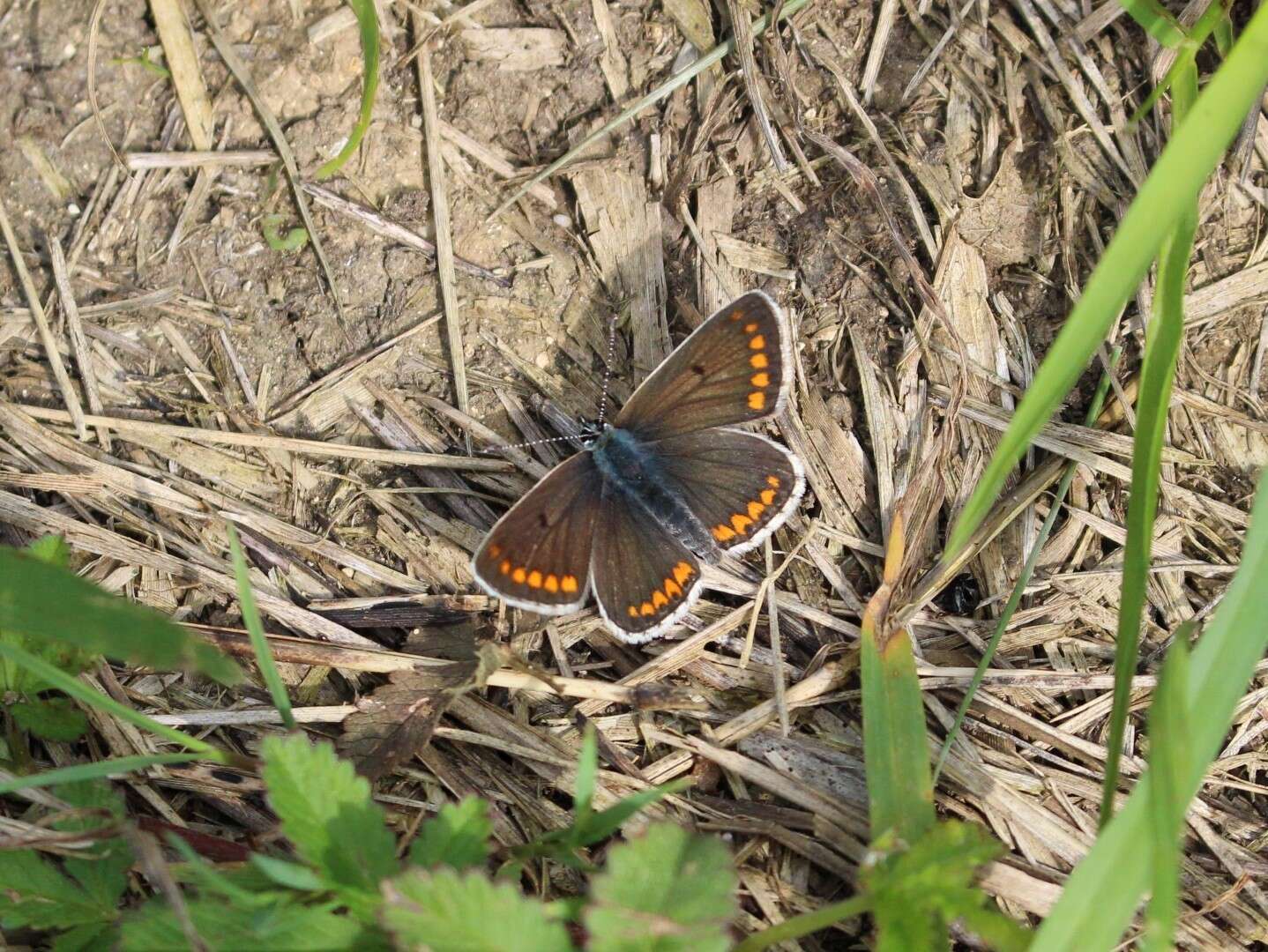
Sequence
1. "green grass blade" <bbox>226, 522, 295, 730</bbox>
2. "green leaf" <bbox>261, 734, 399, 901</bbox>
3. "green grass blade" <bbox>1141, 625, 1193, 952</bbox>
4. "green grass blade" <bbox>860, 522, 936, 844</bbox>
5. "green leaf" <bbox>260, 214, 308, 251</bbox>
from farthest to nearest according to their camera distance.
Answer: "green leaf" <bbox>260, 214, 308, 251</bbox> < "green grass blade" <bbox>860, 522, 936, 844</bbox> < "green grass blade" <bbox>226, 522, 295, 730</bbox> < "green leaf" <bbox>261, 734, 399, 901</bbox> < "green grass blade" <bbox>1141, 625, 1193, 952</bbox>

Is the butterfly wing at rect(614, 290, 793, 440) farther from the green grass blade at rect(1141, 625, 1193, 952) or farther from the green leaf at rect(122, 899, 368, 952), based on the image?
the green leaf at rect(122, 899, 368, 952)

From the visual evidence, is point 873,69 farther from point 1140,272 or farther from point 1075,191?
point 1140,272

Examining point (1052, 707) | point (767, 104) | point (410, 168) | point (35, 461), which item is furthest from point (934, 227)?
point (35, 461)

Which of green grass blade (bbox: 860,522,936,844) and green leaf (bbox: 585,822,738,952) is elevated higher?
green leaf (bbox: 585,822,738,952)

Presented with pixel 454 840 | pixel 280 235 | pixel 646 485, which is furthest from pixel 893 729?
pixel 280 235

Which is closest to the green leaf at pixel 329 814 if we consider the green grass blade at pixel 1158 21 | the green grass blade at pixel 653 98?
the green grass blade at pixel 653 98

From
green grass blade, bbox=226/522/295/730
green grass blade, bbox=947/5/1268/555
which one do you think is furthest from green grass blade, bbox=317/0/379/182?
green grass blade, bbox=947/5/1268/555

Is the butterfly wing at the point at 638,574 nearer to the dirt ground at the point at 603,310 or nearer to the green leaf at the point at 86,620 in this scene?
the dirt ground at the point at 603,310
